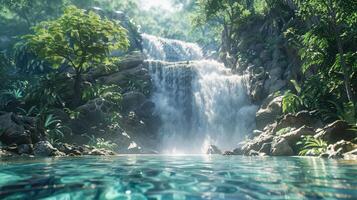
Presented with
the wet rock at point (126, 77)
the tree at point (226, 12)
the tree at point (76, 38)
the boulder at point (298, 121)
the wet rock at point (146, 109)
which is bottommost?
the boulder at point (298, 121)

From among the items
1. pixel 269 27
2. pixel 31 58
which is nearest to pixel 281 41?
pixel 269 27

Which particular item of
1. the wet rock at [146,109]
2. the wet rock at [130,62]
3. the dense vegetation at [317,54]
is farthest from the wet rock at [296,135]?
the wet rock at [130,62]

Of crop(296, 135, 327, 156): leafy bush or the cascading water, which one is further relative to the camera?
the cascading water

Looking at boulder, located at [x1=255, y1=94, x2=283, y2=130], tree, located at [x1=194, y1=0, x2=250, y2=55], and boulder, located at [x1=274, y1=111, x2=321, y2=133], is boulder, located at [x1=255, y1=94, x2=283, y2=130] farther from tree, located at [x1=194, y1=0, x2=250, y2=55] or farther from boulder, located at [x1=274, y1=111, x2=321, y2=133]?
tree, located at [x1=194, y1=0, x2=250, y2=55]

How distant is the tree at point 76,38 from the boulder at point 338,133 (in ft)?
49.6

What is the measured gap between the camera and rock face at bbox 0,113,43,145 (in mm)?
13903

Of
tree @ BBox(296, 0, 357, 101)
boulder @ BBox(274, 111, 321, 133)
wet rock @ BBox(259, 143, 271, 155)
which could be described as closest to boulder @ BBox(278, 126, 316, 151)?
wet rock @ BBox(259, 143, 271, 155)

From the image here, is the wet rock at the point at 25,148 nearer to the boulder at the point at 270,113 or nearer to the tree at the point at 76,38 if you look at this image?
the tree at the point at 76,38

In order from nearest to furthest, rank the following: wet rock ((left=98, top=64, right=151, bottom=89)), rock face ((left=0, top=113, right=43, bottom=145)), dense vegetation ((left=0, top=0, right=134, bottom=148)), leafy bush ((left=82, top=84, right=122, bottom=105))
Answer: rock face ((left=0, top=113, right=43, bottom=145)), dense vegetation ((left=0, top=0, right=134, bottom=148)), leafy bush ((left=82, top=84, right=122, bottom=105)), wet rock ((left=98, top=64, right=151, bottom=89))

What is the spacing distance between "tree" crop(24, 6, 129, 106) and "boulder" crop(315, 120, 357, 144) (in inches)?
595

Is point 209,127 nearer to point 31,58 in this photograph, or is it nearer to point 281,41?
point 281,41

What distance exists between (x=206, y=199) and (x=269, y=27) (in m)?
34.0

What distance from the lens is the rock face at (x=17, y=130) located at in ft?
45.6

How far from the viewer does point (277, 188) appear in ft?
13.5
